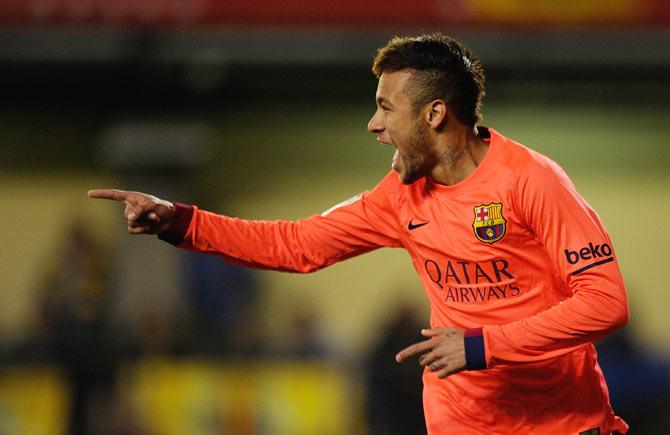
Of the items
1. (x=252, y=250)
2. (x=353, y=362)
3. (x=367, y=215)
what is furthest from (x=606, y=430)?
(x=353, y=362)

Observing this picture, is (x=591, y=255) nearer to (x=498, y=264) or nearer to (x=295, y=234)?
(x=498, y=264)

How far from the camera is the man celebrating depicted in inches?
130

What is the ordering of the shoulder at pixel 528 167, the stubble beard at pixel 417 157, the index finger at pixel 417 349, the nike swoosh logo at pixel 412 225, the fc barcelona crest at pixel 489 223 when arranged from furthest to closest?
the nike swoosh logo at pixel 412 225
the stubble beard at pixel 417 157
the fc barcelona crest at pixel 489 223
the shoulder at pixel 528 167
the index finger at pixel 417 349

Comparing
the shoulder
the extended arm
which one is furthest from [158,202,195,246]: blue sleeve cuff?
the shoulder

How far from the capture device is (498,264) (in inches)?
140

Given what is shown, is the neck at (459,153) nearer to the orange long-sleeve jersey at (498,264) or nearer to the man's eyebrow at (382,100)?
the orange long-sleeve jersey at (498,264)

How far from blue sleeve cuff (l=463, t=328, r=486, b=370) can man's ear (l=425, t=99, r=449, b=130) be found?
0.74m

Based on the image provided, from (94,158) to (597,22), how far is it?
15.9ft

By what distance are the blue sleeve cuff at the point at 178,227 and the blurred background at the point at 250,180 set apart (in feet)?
9.57

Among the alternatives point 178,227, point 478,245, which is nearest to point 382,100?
point 478,245

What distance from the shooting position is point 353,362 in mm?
7316

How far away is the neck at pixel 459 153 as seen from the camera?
3.62 meters

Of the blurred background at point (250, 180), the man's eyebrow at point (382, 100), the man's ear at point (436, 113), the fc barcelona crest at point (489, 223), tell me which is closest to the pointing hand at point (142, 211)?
the man's eyebrow at point (382, 100)

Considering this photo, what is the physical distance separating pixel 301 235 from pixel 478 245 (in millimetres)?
718
